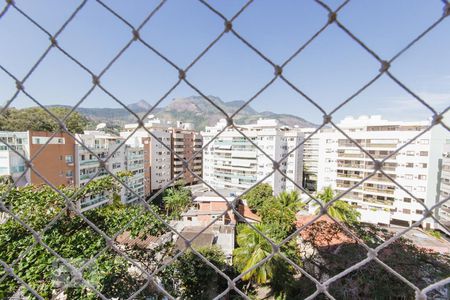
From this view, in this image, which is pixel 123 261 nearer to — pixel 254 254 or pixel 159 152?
pixel 254 254

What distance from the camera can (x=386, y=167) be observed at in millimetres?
12227

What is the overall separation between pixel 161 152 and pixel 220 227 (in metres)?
9.23

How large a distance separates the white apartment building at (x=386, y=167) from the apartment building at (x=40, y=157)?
11.0 m

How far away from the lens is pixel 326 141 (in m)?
14.1

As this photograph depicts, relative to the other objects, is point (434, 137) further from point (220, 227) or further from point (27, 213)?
point (27, 213)

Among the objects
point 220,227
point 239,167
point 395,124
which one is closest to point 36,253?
point 220,227

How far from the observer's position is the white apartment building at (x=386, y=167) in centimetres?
1122

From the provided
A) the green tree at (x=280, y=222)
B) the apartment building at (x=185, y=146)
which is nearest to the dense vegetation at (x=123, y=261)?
the green tree at (x=280, y=222)

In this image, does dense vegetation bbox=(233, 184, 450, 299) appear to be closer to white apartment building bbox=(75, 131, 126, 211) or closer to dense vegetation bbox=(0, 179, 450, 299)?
dense vegetation bbox=(0, 179, 450, 299)

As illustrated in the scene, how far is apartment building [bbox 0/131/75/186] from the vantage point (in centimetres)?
726

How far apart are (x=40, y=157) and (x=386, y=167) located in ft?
48.3

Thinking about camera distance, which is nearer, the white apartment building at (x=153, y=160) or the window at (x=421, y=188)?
the window at (x=421, y=188)

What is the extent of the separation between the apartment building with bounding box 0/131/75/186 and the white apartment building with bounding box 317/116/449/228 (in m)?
11.0

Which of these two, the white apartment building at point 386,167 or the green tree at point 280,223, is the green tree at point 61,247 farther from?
the white apartment building at point 386,167
